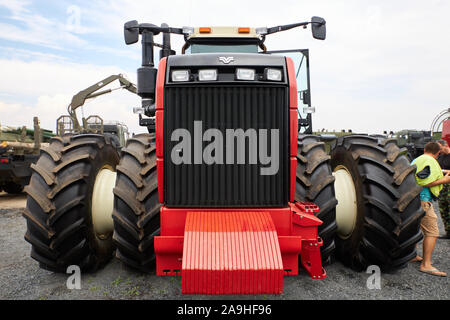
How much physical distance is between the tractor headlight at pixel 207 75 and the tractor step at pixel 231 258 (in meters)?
1.17

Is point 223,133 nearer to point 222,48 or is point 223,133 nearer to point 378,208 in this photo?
point 378,208

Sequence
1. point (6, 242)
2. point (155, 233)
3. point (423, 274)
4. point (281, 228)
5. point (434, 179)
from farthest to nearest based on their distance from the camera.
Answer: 1. point (6, 242)
2. point (434, 179)
3. point (423, 274)
4. point (155, 233)
5. point (281, 228)

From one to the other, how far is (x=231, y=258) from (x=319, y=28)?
2894 mm

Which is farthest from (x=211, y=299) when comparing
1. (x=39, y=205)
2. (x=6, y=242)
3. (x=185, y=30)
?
(x=6, y=242)

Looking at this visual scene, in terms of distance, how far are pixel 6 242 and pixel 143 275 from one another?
3199mm

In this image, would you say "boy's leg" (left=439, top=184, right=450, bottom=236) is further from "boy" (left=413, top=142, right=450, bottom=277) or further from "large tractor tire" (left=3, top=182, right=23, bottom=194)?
"large tractor tire" (left=3, top=182, right=23, bottom=194)

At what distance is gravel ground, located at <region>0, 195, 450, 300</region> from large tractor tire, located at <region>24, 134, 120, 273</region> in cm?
25

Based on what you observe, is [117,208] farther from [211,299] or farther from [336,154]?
[336,154]

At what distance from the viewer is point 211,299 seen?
297 cm

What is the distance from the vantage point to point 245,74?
2570mm

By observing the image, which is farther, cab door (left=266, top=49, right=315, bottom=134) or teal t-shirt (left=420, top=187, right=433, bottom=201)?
cab door (left=266, top=49, right=315, bottom=134)

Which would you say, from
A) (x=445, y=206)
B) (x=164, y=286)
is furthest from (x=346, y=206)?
(x=445, y=206)

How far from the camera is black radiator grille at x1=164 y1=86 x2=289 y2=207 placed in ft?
8.57

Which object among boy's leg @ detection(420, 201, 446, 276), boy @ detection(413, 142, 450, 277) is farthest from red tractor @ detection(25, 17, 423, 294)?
boy @ detection(413, 142, 450, 277)
